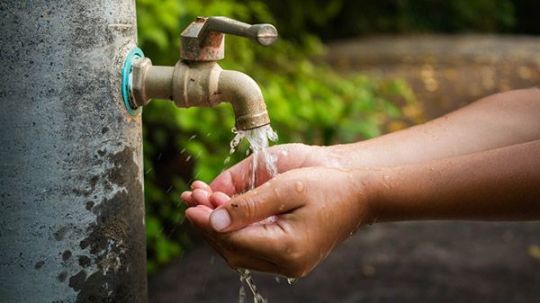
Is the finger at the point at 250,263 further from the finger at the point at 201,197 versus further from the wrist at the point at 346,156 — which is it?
the wrist at the point at 346,156

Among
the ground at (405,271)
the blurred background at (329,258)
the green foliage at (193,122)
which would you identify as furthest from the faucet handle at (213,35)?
the ground at (405,271)

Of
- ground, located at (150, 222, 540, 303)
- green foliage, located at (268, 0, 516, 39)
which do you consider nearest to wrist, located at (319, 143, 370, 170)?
ground, located at (150, 222, 540, 303)

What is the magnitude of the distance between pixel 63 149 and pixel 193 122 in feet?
8.41

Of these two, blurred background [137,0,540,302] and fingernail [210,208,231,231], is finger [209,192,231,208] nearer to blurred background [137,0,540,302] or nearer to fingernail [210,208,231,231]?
fingernail [210,208,231,231]

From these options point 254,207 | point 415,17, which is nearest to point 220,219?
point 254,207

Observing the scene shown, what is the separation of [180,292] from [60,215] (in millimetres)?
2840

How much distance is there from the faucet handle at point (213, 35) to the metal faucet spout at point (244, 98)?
0.19ft

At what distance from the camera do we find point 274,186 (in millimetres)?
1417

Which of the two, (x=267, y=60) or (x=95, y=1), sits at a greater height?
(x=95, y=1)

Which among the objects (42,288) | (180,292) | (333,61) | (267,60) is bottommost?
(333,61)

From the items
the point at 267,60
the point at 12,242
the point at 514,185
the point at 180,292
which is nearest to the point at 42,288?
the point at 12,242

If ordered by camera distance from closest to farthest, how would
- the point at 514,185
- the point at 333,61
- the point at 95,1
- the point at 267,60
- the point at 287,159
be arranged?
the point at 95,1 < the point at 514,185 < the point at 287,159 < the point at 267,60 < the point at 333,61

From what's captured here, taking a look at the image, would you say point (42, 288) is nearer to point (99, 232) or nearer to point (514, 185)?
point (99, 232)

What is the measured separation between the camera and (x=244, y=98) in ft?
4.72
